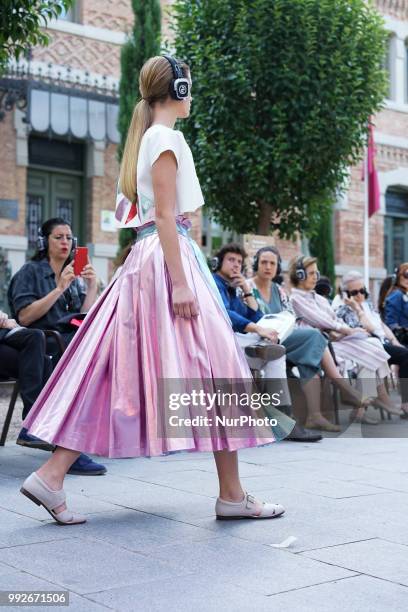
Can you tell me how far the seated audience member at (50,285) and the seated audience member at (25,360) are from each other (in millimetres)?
159

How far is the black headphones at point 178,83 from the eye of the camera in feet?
13.5

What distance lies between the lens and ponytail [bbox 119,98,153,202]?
4.13 m

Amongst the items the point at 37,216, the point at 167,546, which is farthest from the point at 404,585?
the point at 37,216

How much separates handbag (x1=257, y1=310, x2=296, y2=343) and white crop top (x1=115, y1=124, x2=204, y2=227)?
3377 millimetres

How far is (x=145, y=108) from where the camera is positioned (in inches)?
166

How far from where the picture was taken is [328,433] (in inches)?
302

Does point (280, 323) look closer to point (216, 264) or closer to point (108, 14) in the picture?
point (216, 264)

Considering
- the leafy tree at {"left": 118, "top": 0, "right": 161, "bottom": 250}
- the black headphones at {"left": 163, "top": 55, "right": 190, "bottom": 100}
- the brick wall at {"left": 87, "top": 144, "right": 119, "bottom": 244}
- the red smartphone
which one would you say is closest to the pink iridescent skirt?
the black headphones at {"left": 163, "top": 55, "right": 190, "bottom": 100}

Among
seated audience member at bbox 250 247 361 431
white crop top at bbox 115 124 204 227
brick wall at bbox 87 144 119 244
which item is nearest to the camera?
white crop top at bbox 115 124 204 227

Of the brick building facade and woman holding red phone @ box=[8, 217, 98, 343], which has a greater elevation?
the brick building facade

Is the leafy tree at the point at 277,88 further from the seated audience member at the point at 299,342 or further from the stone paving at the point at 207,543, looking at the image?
the stone paving at the point at 207,543

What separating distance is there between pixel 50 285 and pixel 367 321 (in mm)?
4358

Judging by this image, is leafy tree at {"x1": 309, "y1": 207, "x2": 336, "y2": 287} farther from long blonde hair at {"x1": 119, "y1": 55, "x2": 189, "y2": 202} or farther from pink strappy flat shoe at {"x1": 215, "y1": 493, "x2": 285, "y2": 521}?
pink strappy flat shoe at {"x1": 215, "y1": 493, "x2": 285, "y2": 521}

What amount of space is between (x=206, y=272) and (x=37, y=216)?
43.8ft
